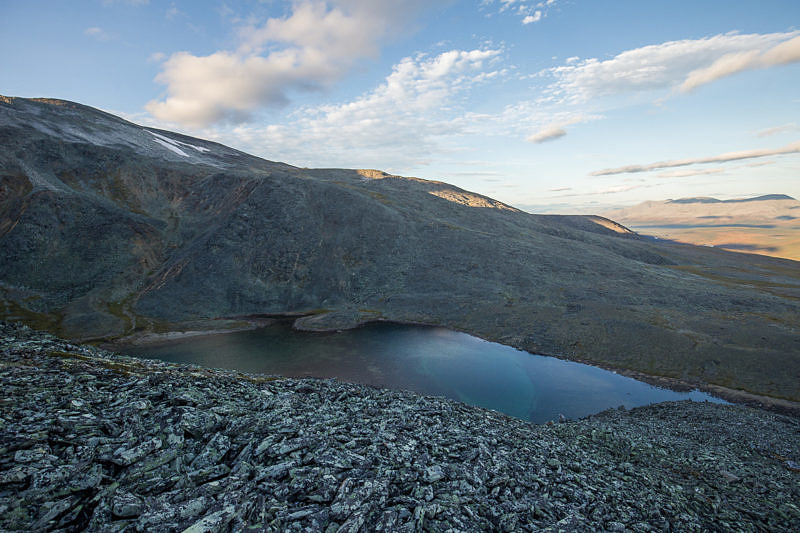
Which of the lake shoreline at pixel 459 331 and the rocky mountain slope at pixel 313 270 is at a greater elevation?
the rocky mountain slope at pixel 313 270

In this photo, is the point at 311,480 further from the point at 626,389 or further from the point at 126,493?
the point at 626,389

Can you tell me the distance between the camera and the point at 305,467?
13.9m

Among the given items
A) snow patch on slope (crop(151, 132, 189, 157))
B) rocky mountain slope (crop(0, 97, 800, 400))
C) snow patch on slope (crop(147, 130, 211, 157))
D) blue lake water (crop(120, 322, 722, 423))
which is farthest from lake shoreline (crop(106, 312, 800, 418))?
snow patch on slope (crop(147, 130, 211, 157))

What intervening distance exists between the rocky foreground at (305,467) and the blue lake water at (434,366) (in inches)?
689

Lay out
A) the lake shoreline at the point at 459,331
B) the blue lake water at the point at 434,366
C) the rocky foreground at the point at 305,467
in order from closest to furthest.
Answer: the rocky foreground at the point at 305,467 < the lake shoreline at the point at 459,331 < the blue lake water at the point at 434,366

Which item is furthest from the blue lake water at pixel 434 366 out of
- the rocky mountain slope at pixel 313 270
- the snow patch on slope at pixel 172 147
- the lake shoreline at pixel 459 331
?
the snow patch on slope at pixel 172 147

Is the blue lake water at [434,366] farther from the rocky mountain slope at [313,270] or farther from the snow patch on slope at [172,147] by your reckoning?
the snow patch on slope at [172,147]

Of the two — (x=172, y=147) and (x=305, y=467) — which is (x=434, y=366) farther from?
(x=172, y=147)

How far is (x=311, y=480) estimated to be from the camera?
13.2 meters

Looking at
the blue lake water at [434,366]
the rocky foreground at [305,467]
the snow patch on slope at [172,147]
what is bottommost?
the blue lake water at [434,366]

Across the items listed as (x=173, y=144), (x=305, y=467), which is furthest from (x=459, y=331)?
(x=173, y=144)

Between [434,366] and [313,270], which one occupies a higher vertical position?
[313,270]

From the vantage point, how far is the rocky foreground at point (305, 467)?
11.3 meters

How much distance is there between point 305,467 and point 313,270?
7763 cm
